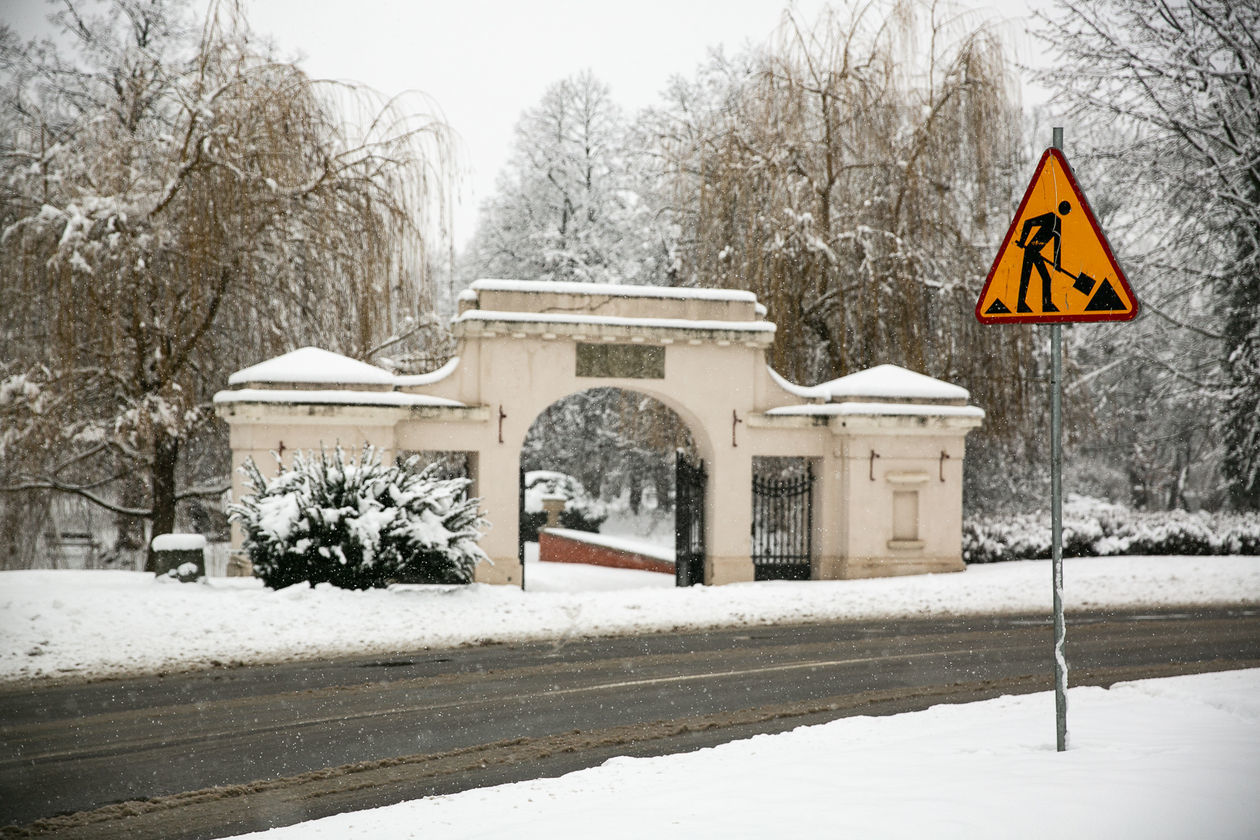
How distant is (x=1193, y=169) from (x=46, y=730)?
74.7ft

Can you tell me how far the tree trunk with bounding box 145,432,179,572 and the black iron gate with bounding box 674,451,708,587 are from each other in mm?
8272

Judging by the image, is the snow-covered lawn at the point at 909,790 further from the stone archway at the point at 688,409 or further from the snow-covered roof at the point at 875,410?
the snow-covered roof at the point at 875,410

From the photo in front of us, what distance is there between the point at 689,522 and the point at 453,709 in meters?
10.1

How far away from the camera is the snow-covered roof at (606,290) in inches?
656

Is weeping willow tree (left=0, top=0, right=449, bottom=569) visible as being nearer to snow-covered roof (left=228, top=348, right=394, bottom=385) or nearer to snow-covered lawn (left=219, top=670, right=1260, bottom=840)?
snow-covered roof (left=228, top=348, right=394, bottom=385)

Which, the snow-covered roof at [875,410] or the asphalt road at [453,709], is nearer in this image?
the asphalt road at [453,709]

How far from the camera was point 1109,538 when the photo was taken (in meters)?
20.4

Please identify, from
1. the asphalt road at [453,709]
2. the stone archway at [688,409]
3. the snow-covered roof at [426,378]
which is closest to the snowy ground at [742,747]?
the asphalt road at [453,709]

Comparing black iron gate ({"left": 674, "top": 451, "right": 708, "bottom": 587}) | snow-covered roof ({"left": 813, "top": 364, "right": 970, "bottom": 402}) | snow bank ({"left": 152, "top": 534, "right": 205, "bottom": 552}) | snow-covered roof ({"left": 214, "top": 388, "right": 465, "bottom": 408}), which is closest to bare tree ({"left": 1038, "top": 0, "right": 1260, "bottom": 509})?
snow-covered roof ({"left": 813, "top": 364, "right": 970, "bottom": 402})

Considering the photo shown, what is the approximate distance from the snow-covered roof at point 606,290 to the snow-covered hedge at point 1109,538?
664 centimetres

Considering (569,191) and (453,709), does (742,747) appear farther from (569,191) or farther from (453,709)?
(569,191)

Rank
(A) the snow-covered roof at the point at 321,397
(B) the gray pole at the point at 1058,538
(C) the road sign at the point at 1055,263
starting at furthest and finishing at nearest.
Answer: (A) the snow-covered roof at the point at 321,397 < (B) the gray pole at the point at 1058,538 < (C) the road sign at the point at 1055,263

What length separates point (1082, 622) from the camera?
44.3 feet

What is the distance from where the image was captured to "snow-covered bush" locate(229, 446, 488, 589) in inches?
521
